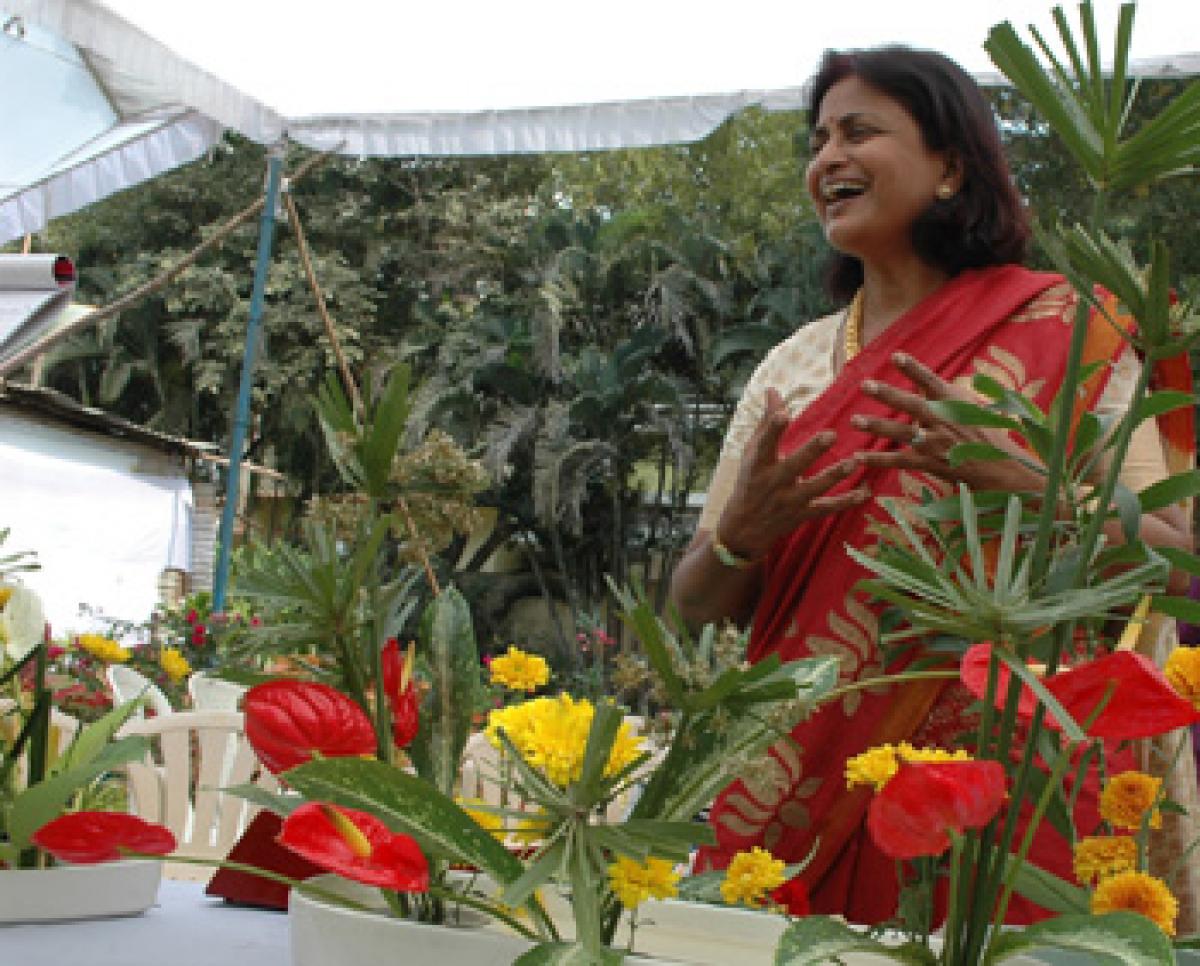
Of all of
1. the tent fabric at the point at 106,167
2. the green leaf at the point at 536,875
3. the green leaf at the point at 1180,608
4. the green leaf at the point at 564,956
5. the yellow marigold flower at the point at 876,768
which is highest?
the tent fabric at the point at 106,167

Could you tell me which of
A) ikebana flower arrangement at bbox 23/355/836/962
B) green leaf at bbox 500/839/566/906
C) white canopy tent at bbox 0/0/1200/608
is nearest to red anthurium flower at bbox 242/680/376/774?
ikebana flower arrangement at bbox 23/355/836/962

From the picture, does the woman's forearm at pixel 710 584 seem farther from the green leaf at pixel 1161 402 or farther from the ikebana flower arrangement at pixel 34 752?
the green leaf at pixel 1161 402

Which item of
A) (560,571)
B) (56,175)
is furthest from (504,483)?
(56,175)

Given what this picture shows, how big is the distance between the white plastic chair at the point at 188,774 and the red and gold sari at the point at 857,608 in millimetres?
1182

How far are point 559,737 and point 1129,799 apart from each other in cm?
22

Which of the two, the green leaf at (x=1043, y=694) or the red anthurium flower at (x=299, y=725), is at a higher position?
the green leaf at (x=1043, y=694)

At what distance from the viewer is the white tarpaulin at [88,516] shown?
1202cm

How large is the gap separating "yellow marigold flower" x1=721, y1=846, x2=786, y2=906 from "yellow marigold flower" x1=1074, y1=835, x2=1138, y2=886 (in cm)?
12

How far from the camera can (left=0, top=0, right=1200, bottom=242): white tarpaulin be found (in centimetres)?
418

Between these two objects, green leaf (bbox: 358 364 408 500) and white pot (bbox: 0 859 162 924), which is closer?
green leaf (bbox: 358 364 408 500)

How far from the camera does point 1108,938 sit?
1.50 ft

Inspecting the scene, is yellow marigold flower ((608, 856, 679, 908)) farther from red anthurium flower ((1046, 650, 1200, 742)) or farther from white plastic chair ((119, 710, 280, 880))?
white plastic chair ((119, 710, 280, 880))

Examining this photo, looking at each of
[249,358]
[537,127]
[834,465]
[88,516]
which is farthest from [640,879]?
[88,516]

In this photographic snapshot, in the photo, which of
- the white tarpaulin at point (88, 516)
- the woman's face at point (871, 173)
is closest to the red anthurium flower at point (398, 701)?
the woman's face at point (871, 173)
